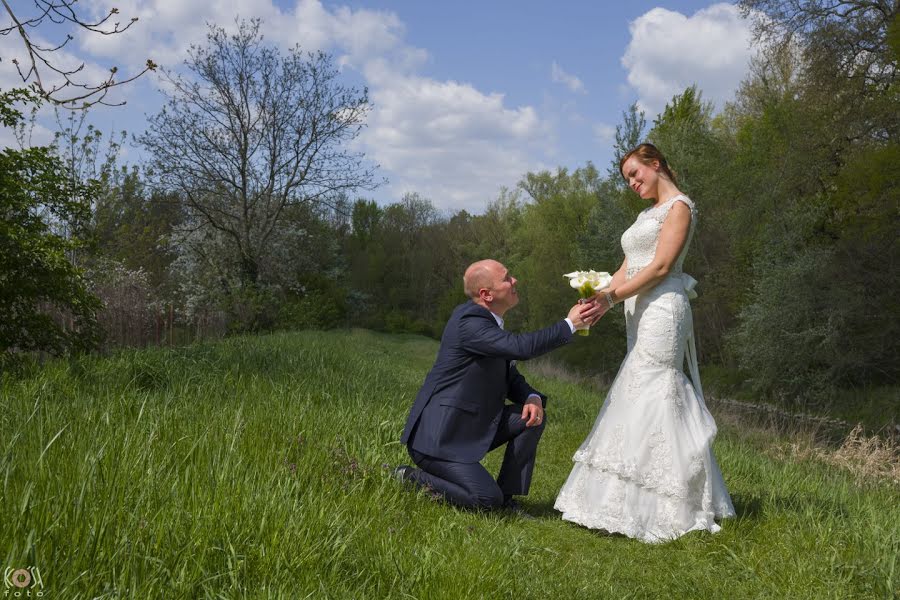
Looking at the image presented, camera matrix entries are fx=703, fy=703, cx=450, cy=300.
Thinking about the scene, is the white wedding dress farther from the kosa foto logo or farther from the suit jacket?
the kosa foto logo

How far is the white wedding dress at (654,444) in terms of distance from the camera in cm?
439

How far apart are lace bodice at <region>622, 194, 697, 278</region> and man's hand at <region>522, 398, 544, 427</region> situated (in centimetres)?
114

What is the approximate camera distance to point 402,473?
4.51 metres

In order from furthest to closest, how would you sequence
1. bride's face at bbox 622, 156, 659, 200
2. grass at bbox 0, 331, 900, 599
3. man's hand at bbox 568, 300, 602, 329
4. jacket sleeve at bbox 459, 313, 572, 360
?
1. bride's face at bbox 622, 156, 659, 200
2. man's hand at bbox 568, 300, 602, 329
3. jacket sleeve at bbox 459, 313, 572, 360
4. grass at bbox 0, 331, 900, 599

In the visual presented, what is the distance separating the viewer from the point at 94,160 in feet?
72.5

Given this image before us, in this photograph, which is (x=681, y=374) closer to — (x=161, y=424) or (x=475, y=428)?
(x=475, y=428)

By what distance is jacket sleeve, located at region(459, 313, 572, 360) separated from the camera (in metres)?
4.39

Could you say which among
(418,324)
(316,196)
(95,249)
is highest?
(316,196)

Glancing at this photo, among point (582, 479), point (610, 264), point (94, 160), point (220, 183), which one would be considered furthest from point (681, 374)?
point (610, 264)

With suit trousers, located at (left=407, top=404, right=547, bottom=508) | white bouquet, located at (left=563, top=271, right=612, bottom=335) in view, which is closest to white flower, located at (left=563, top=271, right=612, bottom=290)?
white bouquet, located at (left=563, top=271, right=612, bottom=335)

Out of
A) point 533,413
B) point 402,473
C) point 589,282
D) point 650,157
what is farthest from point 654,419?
point 650,157

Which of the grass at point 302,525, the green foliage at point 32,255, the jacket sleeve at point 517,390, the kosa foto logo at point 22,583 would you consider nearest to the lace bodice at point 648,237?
the jacket sleeve at point 517,390

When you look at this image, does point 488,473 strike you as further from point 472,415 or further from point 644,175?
point 644,175

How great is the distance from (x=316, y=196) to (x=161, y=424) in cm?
2341
